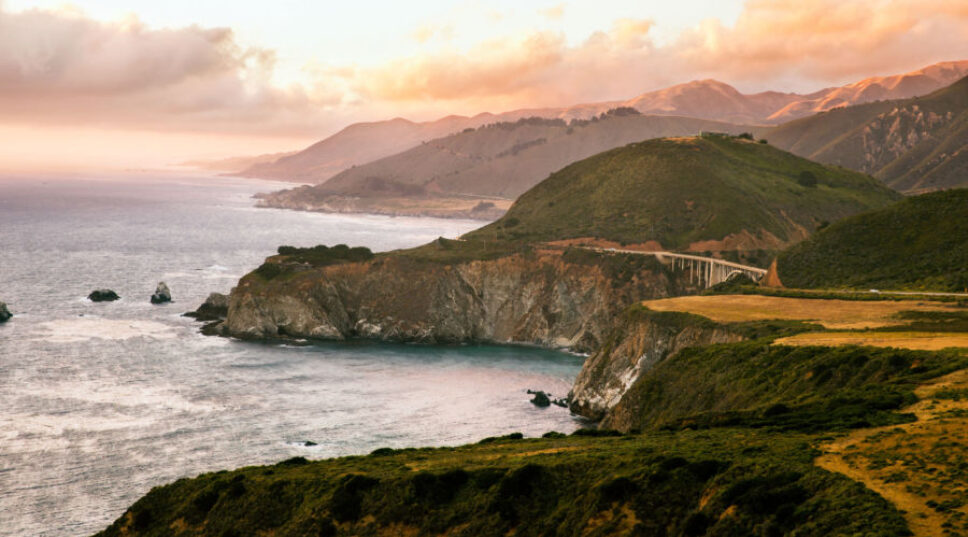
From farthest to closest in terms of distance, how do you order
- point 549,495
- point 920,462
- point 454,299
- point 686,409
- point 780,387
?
1. point 454,299
2. point 686,409
3. point 780,387
4. point 549,495
5. point 920,462

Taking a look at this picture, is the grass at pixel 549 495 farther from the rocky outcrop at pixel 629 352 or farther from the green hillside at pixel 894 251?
the green hillside at pixel 894 251

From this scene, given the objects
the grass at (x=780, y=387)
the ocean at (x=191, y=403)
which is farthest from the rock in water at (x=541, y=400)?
the grass at (x=780, y=387)

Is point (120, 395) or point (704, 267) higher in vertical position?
point (704, 267)

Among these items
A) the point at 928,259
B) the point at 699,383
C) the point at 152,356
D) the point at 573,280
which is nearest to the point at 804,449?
the point at 699,383

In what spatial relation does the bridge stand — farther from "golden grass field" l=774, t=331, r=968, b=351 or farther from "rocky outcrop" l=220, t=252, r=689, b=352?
"golden grass field" l=774, t=331, r=968, b=351

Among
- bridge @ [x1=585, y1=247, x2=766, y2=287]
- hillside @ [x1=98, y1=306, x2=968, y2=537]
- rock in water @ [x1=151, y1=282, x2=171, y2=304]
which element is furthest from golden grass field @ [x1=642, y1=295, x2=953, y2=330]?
rock in water @ [x1=151, y1=282, x2=171, y2=304]

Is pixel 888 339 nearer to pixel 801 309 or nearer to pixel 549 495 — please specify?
pixel 801 309

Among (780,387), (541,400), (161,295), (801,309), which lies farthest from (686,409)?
(161,295)
